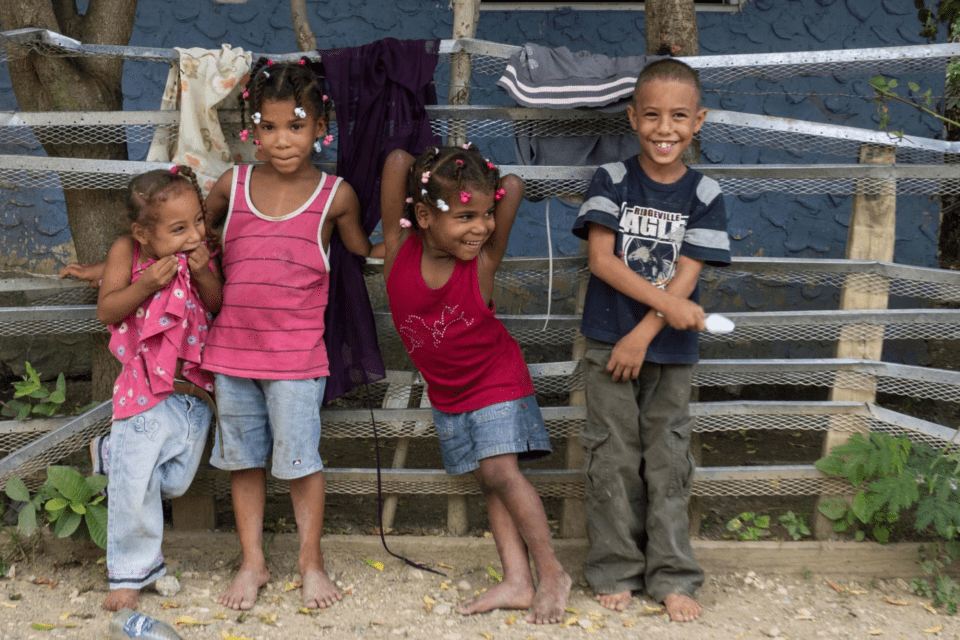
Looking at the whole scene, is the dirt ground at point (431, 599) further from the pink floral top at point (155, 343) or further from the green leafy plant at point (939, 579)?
the pink floral top at point (155, 343)

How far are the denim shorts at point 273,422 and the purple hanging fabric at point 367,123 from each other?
0.15 m

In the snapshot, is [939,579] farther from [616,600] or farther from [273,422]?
[273,422]

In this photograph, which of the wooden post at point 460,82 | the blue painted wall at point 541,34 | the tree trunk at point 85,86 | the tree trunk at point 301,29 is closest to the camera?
the wooden post at point 460,82

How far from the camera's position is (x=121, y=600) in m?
2.76

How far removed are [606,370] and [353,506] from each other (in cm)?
151

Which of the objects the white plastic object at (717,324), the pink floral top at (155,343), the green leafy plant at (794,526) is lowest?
the green leafy plant at (794,526)

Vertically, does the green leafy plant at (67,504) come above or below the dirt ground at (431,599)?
above

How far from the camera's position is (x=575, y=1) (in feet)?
15.9

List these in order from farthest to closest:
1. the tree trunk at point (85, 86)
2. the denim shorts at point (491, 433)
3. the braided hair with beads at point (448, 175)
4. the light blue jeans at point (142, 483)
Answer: the tree trunk at point (85, 86), the denim shorts at point (491, 433), the light blue jeans at point (142, 483), the braided hair with beads at point (448, 175)

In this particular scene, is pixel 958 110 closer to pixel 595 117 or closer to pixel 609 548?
pixel 595 117

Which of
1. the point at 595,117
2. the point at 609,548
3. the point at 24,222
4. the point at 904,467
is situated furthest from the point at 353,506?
the point at 24,222

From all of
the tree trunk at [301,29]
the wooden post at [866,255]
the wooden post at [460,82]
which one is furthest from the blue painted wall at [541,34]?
the wooden post at [866,255]

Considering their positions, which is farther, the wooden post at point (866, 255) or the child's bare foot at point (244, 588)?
the wooden post at point (866, 255)

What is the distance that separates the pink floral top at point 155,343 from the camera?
274cm
